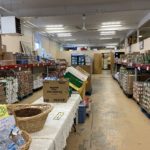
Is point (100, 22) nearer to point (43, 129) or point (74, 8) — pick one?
point (74, 8)

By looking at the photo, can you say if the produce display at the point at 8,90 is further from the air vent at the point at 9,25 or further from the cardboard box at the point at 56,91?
the cardboard box at the point at 56,91

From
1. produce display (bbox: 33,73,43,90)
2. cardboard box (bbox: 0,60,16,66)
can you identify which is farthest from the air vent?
produce display (bbox: 33,73,43,90)

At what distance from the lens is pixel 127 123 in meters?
4.58

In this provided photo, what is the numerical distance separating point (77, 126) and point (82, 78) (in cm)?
101

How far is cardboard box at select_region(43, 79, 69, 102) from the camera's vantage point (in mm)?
3148

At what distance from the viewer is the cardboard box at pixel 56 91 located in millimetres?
3148

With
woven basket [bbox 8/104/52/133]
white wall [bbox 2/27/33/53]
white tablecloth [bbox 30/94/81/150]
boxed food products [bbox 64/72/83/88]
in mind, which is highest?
white wall [bbox 2/27/33/53]

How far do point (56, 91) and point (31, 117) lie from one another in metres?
1.31

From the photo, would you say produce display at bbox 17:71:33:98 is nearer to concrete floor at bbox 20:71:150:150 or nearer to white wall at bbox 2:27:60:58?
white wall at bbox 2:27:60:58

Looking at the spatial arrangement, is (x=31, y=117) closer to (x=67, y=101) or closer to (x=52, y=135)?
(x=52, y=135)

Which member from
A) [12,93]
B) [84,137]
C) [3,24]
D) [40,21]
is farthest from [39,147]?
[40,21]

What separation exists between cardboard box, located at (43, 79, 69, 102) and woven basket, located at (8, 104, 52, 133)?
867 millimetres

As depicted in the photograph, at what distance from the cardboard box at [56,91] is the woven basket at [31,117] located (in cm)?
87

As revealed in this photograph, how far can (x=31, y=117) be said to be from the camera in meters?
1.86
